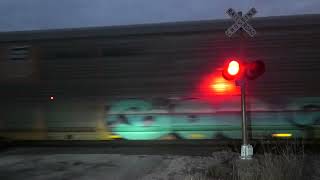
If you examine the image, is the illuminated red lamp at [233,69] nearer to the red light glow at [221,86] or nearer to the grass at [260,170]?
the grass at [260,170]

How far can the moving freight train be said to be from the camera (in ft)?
51.9

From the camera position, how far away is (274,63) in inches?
630

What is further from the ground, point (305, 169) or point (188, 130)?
point (188, 130)

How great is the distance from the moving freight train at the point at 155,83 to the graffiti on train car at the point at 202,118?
3cm

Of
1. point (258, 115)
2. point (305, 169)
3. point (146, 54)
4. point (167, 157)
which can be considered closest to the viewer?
point (305, 169)

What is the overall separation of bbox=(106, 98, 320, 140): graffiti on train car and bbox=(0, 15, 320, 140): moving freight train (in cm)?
3

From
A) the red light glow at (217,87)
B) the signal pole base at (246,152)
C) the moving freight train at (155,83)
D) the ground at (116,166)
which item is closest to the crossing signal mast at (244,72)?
the signal pole base at (246,152)

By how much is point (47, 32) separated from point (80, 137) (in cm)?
333

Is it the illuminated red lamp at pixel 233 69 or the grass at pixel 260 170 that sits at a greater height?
the illuminated red lamp at pixel 233 69

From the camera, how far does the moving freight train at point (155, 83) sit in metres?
15.8

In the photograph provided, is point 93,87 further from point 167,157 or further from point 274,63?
point 274,63

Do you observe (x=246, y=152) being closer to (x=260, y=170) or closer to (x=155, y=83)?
(x=260, y=170)

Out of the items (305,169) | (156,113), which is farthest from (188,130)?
(305,169)

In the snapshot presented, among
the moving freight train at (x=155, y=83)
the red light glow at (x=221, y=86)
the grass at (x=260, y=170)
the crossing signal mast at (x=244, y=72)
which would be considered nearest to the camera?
the grass at (x=260, y=170)
